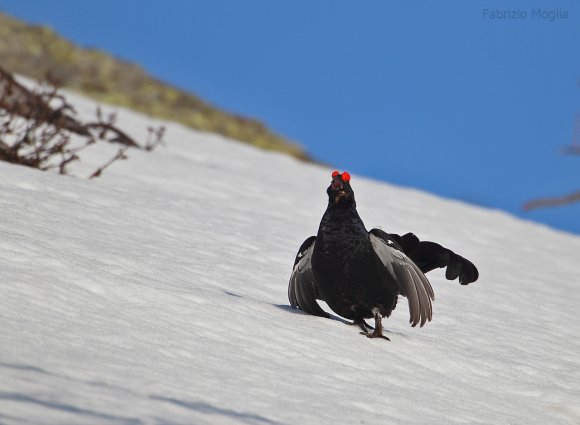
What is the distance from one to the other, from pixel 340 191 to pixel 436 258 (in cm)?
91

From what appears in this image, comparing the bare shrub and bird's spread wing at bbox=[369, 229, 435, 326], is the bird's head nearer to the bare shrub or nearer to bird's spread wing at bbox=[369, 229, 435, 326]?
bird's spread wing at bbox=[369, 229, 435, 326]

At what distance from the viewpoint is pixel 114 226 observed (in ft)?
21.8

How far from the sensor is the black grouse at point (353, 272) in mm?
5055

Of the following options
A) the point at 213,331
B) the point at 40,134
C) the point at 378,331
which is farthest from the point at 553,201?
the point at 40,134

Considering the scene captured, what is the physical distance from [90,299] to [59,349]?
80 centimetres

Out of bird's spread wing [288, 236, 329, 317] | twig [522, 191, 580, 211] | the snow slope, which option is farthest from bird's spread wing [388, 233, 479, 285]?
twig [522, 191, 580, 211]

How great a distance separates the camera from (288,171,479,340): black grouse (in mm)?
5055

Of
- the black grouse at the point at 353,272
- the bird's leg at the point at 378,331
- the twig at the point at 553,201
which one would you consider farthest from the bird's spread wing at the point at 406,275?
the twig at the point at 553,201

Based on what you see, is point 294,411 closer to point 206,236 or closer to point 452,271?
point 452,271

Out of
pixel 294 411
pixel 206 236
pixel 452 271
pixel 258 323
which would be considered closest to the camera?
pixel 294 411

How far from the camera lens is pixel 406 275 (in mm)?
5207

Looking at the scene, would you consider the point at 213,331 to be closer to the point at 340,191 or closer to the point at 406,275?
the point at 340,191

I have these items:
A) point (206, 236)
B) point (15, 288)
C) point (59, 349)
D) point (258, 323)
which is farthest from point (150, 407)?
point (206, 236)

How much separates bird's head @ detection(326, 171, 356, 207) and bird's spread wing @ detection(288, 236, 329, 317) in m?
0.42
